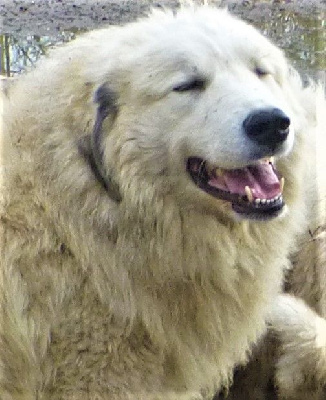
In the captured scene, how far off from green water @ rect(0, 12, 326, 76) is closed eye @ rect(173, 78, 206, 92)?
151cm

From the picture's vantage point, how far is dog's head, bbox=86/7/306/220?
304 cm

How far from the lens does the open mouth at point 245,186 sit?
3.10m

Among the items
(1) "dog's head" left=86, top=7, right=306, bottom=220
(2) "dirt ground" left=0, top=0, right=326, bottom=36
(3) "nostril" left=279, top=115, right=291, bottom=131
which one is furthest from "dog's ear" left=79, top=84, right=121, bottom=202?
(2) "dirt ground" left=0, top=0, right=326, bottom=36

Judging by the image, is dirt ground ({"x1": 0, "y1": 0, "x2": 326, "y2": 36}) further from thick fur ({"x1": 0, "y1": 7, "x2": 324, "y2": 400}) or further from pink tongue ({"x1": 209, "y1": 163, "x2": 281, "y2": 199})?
pink tongue ({"x1": 209, "y1": 163, "x2": 281, "y2": 199})

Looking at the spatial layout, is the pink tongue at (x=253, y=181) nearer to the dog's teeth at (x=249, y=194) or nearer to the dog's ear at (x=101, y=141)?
the dog's teeth at (x=249, y=194)

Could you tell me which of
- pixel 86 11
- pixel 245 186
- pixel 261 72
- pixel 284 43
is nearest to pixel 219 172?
pixel 245 186

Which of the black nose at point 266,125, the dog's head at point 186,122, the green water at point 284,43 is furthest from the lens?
the green water at point 284,43

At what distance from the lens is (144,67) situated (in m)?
3.15

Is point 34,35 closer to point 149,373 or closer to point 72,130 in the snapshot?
point 72,130

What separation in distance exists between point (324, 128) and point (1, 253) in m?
1.67

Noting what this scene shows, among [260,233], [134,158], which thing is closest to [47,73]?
[134,158]

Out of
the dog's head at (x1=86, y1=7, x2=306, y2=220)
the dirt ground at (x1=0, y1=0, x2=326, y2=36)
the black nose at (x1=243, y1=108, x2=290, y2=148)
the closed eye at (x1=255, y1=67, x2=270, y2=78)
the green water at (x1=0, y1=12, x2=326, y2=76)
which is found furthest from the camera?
the dirt ground at (x1=0, y1=0, x2=326, y2=36)

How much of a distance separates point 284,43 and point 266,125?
3280 millimetres

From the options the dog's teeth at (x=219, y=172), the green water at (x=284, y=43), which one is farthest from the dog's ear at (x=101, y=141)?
the green water at (x=284, y=43)
